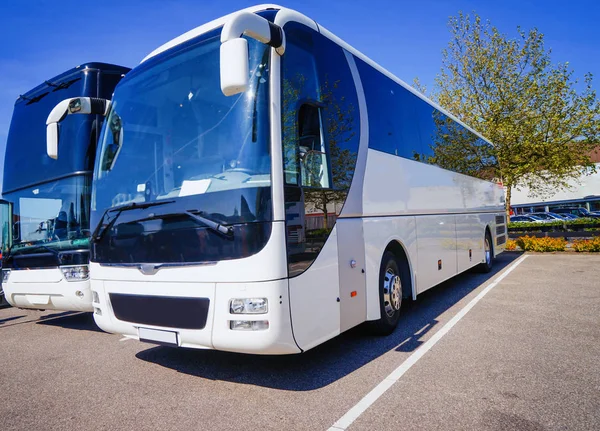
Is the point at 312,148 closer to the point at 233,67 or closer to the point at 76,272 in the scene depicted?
the point at 233,67

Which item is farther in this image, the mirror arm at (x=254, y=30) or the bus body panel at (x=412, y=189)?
the bus body panel at (x=412, y=189)

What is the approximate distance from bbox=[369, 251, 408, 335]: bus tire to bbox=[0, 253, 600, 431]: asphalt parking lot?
0.17m

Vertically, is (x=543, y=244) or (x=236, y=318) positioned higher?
(x=236, y=318)

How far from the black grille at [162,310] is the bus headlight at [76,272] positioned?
184 cm

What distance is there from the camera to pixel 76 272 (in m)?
5.61

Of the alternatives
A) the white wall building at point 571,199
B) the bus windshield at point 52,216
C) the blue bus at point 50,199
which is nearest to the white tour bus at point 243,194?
the blue bus at point 50,199

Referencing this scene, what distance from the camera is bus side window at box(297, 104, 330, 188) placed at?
375 centimetres

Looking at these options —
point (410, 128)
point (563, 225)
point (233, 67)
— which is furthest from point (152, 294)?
point (563, 225)

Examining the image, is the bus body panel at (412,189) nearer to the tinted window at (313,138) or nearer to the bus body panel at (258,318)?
the tinted window at (313,138)

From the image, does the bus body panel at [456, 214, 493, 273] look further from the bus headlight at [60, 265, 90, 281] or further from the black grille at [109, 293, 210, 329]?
the bus headlight at [60, 265, 90, 281]

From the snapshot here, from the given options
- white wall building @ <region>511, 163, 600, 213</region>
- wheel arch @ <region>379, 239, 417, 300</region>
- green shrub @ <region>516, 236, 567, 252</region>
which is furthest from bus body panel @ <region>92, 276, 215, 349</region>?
white wall building @ <region>511, 163, 600, 213</region>

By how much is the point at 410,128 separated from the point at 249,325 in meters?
4.46

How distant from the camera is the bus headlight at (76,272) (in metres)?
5.59

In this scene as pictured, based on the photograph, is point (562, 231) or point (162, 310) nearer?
point (162, 310)
